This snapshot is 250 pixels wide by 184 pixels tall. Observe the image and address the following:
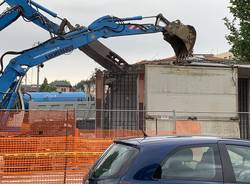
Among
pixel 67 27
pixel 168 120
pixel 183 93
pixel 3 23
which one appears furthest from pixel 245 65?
pixel 3 23

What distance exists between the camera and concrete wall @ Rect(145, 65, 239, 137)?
1944cm

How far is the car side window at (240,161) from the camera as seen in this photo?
258 inches

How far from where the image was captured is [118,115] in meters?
19.1

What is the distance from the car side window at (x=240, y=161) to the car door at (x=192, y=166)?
0.59ft

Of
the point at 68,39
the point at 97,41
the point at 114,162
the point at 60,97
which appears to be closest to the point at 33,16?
the point at 68,39

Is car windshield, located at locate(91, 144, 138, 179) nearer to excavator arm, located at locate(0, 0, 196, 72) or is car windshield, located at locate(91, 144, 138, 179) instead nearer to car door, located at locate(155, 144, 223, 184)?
car door, located at locate(155, 144, 223, 184)

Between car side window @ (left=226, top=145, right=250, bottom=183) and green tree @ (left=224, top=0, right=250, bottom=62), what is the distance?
23.7m

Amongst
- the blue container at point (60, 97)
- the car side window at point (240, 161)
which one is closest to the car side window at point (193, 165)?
the car side window at point (240, 161)

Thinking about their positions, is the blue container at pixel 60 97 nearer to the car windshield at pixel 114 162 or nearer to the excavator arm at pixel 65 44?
the excavator arm at pixel 65 44

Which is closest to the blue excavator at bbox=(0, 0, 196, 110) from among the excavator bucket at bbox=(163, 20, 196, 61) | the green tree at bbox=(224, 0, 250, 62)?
the excavator bucket at bbox=(163, 20, 196, 61)

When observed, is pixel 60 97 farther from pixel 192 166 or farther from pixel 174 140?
pixel 192 166

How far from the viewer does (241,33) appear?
99.1ft

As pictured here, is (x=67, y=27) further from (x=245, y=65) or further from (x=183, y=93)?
(x=245, y=65)

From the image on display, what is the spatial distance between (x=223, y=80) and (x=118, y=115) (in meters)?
4.01
